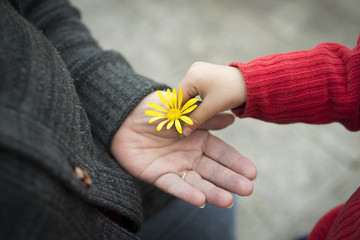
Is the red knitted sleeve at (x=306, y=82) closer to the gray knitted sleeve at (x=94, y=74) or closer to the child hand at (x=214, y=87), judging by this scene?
the child hand at (x=214, y=87)

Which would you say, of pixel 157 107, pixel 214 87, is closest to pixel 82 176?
pixel 157 107

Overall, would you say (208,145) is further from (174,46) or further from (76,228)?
(174,46)

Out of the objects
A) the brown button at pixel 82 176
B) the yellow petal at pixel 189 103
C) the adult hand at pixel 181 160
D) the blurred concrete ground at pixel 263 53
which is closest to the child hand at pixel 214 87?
the yellow petal at pixel 189 103

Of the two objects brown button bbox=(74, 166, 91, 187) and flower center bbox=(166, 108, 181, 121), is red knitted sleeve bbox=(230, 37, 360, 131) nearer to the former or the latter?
flower center bbox=(166, 108, 181, 121)

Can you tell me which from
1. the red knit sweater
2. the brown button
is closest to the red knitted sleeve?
the red knit sweater

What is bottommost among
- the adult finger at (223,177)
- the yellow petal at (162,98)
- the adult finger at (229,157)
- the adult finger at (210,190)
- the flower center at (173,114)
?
the adult finger at (210,190)

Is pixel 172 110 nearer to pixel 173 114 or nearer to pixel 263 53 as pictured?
pixel 173 114
